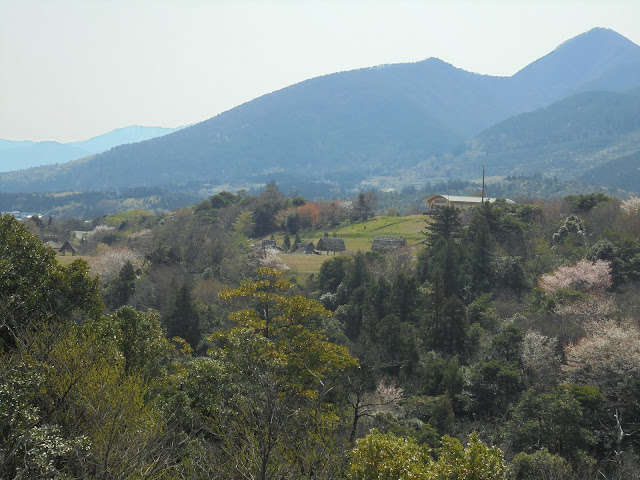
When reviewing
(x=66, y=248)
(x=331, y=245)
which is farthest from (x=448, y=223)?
(x=66, y=248)

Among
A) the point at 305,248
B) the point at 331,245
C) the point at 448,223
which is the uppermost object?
the point at 448,223

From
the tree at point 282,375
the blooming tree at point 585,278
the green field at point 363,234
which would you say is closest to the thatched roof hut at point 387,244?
the green field at point 363,234

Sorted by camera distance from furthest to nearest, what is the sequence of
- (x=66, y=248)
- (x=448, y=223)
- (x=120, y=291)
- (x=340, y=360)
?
1. (x=66, y=248)
2. (x=448, y=223)
3. (x=120, y=291)
4. (x=340, y=360)

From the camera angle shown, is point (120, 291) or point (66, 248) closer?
point (120, 291)

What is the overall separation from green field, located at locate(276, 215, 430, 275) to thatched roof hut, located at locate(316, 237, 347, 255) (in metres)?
0.68

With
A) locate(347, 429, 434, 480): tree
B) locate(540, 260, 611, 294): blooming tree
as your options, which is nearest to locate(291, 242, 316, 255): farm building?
locate(540, 260, 611, 294): blooming tree

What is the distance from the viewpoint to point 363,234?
2539 inches

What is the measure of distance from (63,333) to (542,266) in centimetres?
3172

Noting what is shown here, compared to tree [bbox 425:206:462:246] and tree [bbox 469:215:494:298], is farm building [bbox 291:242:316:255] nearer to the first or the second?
tree [bbox 425:206:462:246]

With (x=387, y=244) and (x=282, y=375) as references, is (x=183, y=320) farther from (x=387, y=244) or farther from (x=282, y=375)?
(x=387, y=244)

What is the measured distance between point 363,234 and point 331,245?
8.75 meters

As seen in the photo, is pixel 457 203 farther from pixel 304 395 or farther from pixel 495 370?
pixel 304 395

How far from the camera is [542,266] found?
3656 centimetres

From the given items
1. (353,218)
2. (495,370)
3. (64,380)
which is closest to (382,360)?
(495,370)
